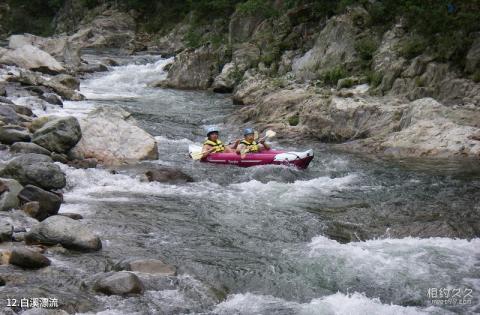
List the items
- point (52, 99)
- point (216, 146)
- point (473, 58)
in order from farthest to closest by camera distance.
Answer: point (52, 99) → point (473, 58) → point (216, 146)

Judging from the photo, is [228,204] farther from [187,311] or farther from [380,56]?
[380,56]

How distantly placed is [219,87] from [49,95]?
6564 millimetres

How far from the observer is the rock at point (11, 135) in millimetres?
10648

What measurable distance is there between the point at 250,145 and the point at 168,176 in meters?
2.22

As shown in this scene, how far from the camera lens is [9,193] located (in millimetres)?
7363

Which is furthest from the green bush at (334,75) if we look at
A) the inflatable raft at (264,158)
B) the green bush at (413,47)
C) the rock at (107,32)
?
the rock at (107,32)

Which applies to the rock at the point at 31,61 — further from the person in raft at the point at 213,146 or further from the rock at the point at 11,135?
the person in raft at the point at 213,146

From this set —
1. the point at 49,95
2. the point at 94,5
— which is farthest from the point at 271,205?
the point at 94,5

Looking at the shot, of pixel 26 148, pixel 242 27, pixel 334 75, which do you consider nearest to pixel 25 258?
pixel 26 148

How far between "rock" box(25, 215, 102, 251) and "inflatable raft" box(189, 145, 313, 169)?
496 cm

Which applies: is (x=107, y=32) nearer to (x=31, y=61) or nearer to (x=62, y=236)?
(x=31, y=61)

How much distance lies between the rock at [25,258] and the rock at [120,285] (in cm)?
72

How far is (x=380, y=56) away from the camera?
16.0 metres

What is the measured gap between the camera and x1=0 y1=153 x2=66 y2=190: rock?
26.7 feet
